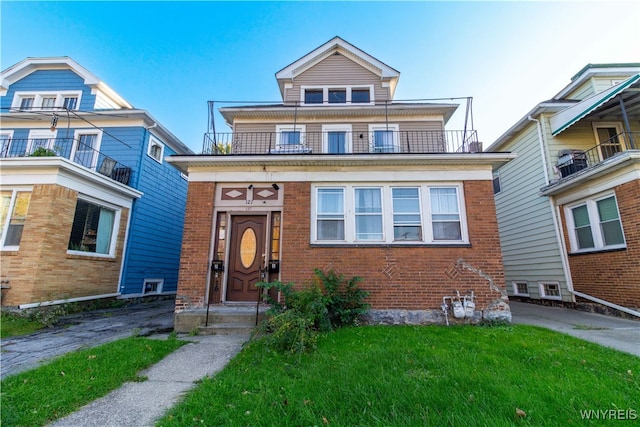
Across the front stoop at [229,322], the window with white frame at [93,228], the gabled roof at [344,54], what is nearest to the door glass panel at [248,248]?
the front stoop at [229,322]

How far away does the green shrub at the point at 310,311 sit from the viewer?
4625 millimetres

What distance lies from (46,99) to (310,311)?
15.4 meters

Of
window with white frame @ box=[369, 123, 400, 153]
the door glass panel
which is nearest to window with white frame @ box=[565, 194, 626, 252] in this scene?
window with white frame @ box=[369, 123, 400, 153]

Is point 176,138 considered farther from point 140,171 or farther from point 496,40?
point 496,40

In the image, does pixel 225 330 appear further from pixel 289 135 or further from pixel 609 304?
pixel 609 304

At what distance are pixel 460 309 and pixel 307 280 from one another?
356 centimetres

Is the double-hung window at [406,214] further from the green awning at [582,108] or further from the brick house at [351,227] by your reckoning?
the green awning at [582,108]

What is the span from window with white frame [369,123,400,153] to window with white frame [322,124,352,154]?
88 centimetres

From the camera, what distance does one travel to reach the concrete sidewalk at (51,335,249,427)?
8.97ft

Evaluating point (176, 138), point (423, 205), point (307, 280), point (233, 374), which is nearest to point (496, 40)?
point (423, 205)

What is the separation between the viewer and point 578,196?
8.69 metres

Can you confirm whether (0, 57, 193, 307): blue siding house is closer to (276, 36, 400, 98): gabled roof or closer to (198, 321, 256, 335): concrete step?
(198, 321, 256, 335): concrete step

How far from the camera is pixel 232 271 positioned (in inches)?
285

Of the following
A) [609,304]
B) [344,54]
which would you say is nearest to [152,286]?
[344,54]
